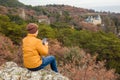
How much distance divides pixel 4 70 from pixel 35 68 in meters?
0.75

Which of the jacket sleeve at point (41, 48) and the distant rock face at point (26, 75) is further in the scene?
the distant rock face at point (26, 75)

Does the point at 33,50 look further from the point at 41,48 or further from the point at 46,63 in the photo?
the point at 46,63

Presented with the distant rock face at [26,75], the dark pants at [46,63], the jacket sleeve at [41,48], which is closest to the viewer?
the jacket sleeve at [41,48]

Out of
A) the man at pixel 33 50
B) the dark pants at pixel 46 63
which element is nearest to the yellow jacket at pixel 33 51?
the man at pixel 33 50

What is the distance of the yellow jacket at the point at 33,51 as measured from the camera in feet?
22.9

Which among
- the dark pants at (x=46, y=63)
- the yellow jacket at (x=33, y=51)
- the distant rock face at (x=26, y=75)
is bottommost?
the distant rock face at (x=26, y=75)

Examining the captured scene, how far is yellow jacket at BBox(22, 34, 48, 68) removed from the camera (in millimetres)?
6984

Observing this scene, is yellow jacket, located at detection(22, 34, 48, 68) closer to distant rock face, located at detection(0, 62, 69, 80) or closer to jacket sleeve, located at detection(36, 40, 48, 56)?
jacket sleeve, located at detection(36, 40, 48, 56)

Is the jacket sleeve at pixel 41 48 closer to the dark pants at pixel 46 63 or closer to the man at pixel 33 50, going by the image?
the man at pixel 33 50

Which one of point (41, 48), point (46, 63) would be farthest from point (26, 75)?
point (41, 48)

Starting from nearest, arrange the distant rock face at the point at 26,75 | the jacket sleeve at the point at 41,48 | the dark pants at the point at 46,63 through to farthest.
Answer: the jacket sleeve at the point at 41,48 → the distant rock face at the point at 26,75 → the dark pants at the point at 46,63

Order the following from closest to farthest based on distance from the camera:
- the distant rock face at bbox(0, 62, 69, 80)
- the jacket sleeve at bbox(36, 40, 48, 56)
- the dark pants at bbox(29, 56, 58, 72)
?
1. the jacket sleeve at bbox(36, 40, 48, 56)
2. the distant rock face at bbox(0, 62, 69, 80)
3. the dark pants at bbox(29, 56, 58, 72)

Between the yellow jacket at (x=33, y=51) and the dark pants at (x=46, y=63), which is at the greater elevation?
the yellow jacket at (x=33, y=51)

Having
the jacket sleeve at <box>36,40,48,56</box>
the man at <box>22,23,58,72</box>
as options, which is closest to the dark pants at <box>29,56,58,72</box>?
the man at <box>22,23,58,72</box>
